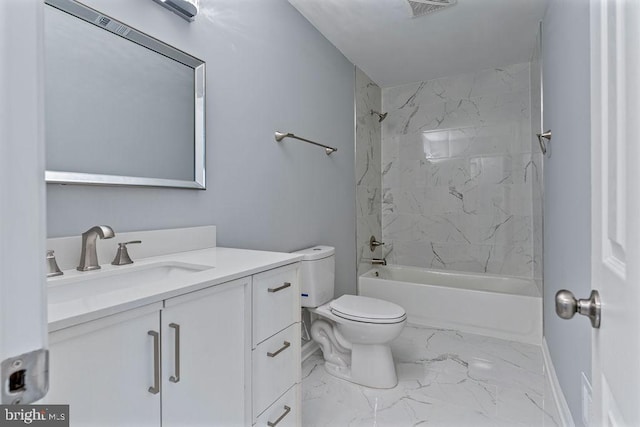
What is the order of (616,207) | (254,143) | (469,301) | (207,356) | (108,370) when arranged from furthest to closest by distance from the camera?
(469,301) < (254,143) < (207,356) < (108,370) < (616,207)

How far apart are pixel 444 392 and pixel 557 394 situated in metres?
0.54

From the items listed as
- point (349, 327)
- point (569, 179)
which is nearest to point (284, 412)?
point (349, 327)

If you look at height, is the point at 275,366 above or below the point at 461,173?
below

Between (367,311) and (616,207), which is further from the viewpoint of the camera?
(367,311)

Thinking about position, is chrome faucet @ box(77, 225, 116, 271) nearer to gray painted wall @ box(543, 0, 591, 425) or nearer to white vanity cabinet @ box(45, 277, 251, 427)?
white vanity cabinet @ box(45, 277, 251, 427)

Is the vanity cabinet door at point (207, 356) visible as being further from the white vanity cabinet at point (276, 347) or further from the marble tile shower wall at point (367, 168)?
the marble tile shower wall at point (367, 168)

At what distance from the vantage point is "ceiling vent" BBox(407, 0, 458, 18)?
2113 mm

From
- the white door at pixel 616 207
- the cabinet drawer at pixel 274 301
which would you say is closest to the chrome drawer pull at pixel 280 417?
the cabinet drawer at pixel 274 301

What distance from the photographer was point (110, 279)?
1118 mm

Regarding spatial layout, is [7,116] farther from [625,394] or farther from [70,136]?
[70,136]

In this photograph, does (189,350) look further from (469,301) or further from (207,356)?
(469,301)

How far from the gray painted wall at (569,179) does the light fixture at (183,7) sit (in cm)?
149

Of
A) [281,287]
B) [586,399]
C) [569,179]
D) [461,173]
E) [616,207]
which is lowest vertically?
[586,399]

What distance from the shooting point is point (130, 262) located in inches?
48.2
